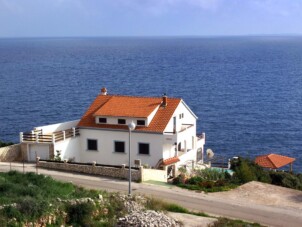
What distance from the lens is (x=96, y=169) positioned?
1426 inches

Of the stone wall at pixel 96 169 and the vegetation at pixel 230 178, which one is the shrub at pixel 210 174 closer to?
the vegetation at pixel 230 178

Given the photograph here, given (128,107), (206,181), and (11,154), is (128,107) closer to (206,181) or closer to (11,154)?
(11,154)

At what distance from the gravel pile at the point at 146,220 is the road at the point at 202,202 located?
548cm

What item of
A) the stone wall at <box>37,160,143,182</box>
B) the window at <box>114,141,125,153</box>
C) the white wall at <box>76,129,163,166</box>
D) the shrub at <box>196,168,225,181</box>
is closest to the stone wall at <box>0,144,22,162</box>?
the stone wall at <box>37,160,143,182</box>

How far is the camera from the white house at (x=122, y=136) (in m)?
39.7

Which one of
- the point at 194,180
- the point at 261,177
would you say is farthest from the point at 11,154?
the point at 261,177

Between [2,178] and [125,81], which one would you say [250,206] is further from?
[125,81]

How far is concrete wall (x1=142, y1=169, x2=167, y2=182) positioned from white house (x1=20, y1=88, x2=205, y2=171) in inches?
58.7

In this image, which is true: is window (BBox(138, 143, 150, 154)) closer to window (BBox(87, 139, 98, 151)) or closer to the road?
window (BBox(87, 139, 98, 151))

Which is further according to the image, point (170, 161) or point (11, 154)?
point (11, 154)

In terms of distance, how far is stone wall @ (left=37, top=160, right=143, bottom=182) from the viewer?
35138 mm

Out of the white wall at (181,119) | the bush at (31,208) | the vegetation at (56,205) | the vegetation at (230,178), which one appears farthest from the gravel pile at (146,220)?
the white wall at (181,119)

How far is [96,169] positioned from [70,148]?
5441 mm

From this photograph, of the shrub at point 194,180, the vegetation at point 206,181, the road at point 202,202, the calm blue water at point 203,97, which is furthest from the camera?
the calm blue water at point 203,97
